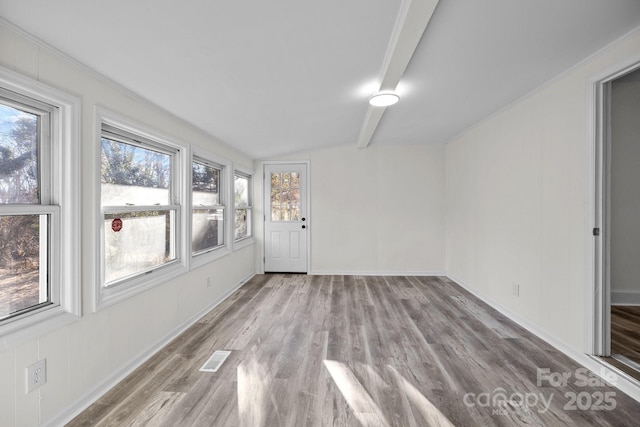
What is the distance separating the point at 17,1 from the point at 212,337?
8.42 feet

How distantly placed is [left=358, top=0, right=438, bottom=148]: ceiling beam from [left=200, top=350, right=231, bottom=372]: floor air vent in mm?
2649

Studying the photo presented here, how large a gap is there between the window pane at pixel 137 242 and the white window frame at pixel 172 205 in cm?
6

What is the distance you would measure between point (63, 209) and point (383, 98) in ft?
8.67

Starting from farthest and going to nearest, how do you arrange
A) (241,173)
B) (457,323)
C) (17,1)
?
(241,173)
(457,323)
(17,1)

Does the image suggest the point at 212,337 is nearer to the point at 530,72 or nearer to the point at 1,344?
the point at 1,344

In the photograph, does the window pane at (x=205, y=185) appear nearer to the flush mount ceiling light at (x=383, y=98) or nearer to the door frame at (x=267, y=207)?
the door frame at (x=267, y=207)

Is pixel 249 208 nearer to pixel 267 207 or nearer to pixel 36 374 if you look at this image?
pixel 267 207

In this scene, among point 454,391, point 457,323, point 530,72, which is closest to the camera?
point 454,391

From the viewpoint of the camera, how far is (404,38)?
184 cm

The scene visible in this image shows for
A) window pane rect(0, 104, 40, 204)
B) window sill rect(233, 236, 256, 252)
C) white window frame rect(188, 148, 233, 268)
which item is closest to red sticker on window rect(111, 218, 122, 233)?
window pane rect(0, 104, 40, 204)

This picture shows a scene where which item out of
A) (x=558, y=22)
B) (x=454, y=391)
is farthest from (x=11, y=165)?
(x=558, y=22)

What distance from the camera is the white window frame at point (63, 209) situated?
1.64 m

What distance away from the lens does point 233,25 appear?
159 centimetres

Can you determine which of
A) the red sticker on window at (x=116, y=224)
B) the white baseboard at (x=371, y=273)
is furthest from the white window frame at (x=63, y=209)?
→ the white baseboard at (x=371, y=273)
